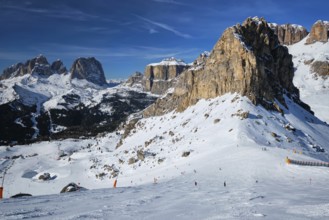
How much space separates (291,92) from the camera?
8300cm

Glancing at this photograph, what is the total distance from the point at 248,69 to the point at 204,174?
36.8 meters

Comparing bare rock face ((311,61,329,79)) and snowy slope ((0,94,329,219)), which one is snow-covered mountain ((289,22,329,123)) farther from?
snowy slope ((0,94,329,219))

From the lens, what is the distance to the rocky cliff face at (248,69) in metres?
62.4

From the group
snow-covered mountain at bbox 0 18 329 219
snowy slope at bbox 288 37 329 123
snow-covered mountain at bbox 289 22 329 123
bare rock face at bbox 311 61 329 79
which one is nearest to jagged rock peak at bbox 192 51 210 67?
snow-covered mountain at bbox 0 18 329 219

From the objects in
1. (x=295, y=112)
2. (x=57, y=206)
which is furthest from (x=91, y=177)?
(x=57, y=206)

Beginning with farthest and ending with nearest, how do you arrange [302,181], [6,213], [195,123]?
[195,123] < [302,181] < [6,213]

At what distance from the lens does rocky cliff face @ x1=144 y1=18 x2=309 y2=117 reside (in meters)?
62.4

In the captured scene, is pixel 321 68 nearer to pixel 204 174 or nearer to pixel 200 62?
pixel 200 62

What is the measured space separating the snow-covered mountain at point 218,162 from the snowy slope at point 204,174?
9cm

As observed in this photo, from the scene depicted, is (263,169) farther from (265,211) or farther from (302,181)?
(265,211)

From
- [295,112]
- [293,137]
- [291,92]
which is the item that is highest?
[291,92]

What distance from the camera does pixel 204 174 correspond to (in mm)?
31547

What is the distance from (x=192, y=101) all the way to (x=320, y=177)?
55.6 meters

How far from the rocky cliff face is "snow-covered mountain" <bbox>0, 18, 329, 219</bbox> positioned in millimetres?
233
